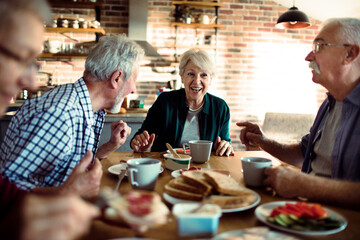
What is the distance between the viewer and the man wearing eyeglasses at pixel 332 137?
1007 millimetres

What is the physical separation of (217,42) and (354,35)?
3675 mm

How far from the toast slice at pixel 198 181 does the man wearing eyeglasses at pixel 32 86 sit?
19.3 inches

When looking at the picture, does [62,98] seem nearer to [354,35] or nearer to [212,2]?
[354,35]

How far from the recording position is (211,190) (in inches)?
38.4

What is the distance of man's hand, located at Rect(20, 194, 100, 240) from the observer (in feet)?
1.46

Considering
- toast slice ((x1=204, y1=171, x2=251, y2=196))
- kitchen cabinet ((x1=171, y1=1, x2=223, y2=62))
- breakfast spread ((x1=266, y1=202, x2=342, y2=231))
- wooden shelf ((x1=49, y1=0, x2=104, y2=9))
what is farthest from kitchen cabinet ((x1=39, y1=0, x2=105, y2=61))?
breakfast spread ((x1=266, y1=202, x2=342, y2=231))

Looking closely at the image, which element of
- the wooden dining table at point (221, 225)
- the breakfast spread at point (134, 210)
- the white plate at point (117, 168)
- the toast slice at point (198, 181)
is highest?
the breakfast spread at point (134, 210)

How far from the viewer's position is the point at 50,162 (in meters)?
1.16

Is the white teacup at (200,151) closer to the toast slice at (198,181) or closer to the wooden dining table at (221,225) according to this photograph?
the wooden dining table at (221,225)

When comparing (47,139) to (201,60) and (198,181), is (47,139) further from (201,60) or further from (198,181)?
(201,60)

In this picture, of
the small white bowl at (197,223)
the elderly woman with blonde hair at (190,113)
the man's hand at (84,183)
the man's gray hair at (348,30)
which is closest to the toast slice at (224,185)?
the small white bowl at (197,223)

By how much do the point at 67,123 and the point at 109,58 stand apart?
441 mm

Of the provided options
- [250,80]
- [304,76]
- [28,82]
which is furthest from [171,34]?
[28,82]

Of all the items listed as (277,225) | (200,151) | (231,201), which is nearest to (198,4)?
(200,151)
